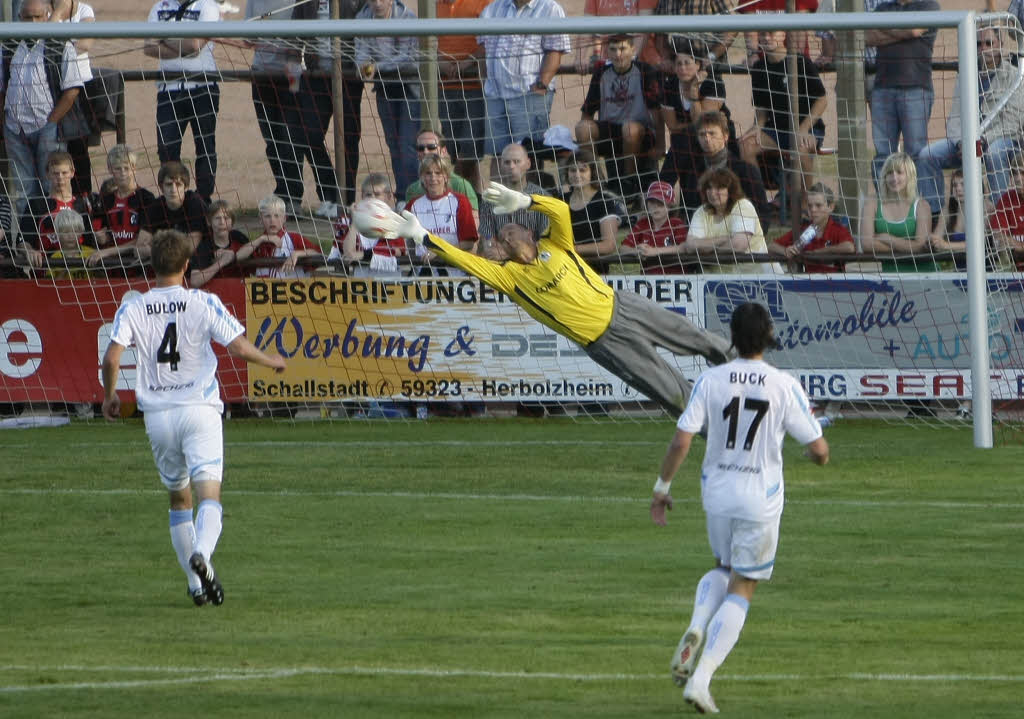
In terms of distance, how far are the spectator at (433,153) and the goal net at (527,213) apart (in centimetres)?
4

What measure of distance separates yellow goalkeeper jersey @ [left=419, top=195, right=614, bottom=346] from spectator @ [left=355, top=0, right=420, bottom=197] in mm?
4784

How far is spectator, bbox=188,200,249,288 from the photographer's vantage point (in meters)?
16.8

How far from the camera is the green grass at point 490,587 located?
7078 millimetres

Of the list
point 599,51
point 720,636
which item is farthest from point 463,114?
point 720,636

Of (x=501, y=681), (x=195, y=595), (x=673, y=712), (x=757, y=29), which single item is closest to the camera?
(x=673, y=712)

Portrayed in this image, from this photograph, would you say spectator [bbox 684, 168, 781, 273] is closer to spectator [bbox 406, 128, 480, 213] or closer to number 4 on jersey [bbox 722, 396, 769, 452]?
spectator [bbox 406, 128, 480, 213]

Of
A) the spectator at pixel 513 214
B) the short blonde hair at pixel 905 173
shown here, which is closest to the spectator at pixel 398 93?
the spectator at pixel 513 214

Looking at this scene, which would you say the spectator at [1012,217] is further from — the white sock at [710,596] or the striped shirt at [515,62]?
the white sock at [710,596]

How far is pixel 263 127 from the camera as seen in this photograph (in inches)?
685

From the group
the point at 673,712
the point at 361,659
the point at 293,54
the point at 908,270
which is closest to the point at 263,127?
the point at 293,54

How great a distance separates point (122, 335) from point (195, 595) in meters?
1.38

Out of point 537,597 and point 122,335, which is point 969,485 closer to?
point 537,597

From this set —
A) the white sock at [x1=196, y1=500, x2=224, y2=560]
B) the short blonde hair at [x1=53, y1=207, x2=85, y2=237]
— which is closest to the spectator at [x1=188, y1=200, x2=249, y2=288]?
the short blonde hair at [x1=53, y1=207, x2=85, y2=237]

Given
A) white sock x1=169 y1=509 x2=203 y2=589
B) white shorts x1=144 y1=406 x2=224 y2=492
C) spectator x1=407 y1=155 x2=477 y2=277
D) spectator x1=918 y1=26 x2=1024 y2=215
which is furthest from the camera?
spectator x1=407 y1=155 x2=477 y2=277
